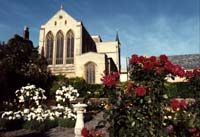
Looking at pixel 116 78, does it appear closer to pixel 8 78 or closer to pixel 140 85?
pixel 140 85

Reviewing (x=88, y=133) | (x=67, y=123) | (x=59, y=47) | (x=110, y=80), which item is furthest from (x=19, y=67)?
(x=110, y=80)

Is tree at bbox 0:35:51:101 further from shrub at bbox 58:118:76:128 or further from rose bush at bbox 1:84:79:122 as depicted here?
shrub at bbox 58:118:76:128

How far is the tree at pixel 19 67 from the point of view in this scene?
2421 cm

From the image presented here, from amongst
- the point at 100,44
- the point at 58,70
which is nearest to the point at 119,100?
the point at 58,70

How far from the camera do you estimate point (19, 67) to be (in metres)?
30.8

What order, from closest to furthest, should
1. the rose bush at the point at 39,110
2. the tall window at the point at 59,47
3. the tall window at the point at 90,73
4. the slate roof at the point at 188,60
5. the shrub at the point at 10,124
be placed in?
the shrub at the point at 10,124
the rose bush at the point at 39,110
the slate roof at the point at 188,60
the tall window at the point at 90,73
the tall window at the point at 59,47

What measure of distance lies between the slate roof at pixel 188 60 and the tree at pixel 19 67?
17.4 m

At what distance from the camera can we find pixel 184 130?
5.54 metres

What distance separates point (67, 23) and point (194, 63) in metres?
21.0

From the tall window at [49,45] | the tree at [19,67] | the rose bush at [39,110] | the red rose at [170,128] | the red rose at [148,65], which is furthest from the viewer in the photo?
the tall window at [49,45]

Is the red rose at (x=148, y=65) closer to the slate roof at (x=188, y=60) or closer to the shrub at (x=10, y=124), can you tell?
the shrub at (x=10, y=124)

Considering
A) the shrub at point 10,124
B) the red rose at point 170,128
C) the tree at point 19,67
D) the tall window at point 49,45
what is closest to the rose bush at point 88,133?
the red rose at point 170,128

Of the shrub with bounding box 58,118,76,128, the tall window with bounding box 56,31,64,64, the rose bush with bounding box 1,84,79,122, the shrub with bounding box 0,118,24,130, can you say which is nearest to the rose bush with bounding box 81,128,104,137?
the shrub with bounding box 58,118,76,128

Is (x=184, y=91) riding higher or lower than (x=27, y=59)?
lower
